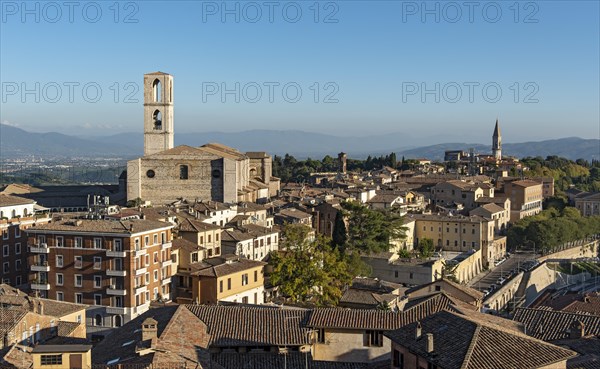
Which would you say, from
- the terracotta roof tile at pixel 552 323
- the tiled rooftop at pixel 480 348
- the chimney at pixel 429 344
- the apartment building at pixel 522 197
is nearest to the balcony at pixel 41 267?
the terracotta roof tile at pixel 552 323

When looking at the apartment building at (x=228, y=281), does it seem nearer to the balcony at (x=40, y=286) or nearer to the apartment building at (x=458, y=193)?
the balcony at (x=40, y=286)

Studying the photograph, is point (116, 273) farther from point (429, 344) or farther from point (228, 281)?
point (429, 344)

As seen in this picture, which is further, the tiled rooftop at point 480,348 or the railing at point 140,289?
the railing at point 140,289

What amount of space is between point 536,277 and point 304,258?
22312mm

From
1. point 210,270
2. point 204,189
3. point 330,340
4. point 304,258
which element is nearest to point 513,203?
point 204,189

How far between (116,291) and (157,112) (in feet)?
107

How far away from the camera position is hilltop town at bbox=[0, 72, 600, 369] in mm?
15984

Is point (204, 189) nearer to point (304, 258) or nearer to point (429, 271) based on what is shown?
point (429, 271)

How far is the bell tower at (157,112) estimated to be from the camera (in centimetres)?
5684

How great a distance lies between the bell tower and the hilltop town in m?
0.11

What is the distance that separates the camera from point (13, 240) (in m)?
33.1

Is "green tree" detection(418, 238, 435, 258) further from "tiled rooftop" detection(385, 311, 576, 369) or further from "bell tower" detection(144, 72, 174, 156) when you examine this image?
"tiled rooftop" detection(385, 311, 576, 369)

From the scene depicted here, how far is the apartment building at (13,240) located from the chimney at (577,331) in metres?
22.3

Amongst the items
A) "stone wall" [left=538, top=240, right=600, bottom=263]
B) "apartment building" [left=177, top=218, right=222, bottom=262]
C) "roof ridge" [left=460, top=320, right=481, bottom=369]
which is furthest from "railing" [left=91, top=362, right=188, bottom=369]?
"stone wall" [left=538, top=240, right=600, bottom=263]
